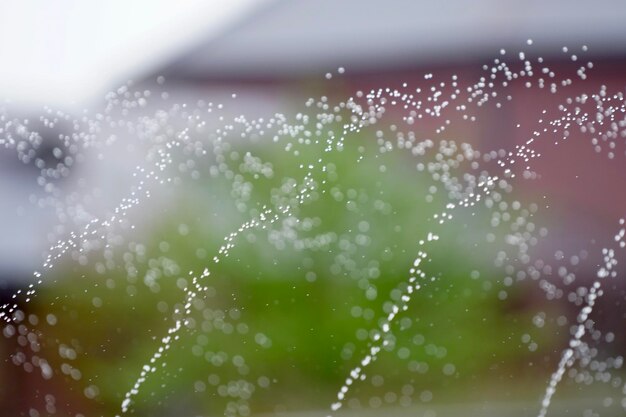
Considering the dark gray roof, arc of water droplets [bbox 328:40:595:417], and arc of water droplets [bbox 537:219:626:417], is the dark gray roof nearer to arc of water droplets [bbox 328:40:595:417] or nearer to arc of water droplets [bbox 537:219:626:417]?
arc of water droplets [bbox 328:40:595:417]

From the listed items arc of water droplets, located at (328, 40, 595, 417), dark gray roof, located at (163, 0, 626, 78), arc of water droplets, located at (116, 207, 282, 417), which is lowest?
arc of water droplets, located at (116, 207, 282, 417)

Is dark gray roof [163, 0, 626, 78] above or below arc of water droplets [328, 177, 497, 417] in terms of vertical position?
above

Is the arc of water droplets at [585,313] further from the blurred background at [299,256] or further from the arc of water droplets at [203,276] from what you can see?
the arc of water droplets at [203,276]

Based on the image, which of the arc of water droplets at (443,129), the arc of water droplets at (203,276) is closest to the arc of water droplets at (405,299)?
the arc of water droplets at (443,129)

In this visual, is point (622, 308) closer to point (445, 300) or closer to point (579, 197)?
point (579, 197)

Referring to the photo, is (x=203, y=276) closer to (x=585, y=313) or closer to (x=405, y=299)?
(x=405, y=299)

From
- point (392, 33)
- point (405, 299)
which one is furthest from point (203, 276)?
point (392, 33)

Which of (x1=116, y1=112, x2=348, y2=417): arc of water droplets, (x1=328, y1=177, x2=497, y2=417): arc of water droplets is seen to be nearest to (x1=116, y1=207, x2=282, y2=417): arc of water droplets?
(x1=116, y1=112, x2=348, y2=417): arc of water droplets
